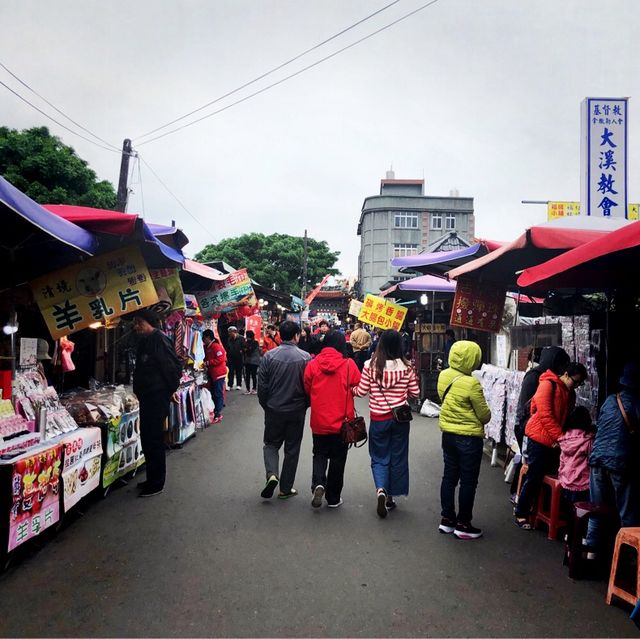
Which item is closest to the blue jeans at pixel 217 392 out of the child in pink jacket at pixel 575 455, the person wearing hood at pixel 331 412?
the person wearing hood at pixel 331 412

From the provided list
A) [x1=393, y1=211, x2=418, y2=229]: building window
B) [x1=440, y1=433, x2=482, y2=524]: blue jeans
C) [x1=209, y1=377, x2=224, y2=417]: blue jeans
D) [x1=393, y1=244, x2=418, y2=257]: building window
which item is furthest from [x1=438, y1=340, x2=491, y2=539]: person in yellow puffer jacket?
[x1=393, y1=211, x2=418, y2=229]: building window

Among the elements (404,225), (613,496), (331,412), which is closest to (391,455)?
(331,412)

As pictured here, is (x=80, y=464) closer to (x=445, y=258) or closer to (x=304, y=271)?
(x=445, y=258)

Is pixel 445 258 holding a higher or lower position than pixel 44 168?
lower

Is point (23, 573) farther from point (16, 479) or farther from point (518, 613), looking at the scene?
point (518, 613)

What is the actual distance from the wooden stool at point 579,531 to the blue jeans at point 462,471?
88 centimetres

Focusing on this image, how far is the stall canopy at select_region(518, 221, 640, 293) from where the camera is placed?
3071mm

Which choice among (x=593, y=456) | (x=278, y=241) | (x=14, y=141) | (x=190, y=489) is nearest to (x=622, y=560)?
(x=593, y=456)

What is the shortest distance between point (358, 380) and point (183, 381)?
411cm

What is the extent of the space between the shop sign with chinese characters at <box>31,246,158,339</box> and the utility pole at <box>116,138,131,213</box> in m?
7.90

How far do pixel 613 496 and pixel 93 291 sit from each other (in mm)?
5299

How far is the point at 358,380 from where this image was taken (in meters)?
5.41

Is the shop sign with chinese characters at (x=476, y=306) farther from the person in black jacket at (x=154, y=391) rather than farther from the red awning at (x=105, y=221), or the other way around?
the red awning at (x=105, y=221)

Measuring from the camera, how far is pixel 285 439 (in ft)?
18.3
